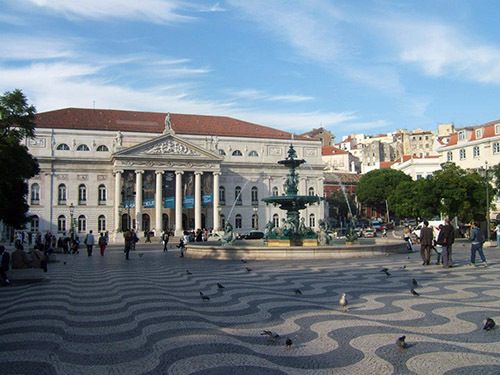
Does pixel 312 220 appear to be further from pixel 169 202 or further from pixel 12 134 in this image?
pixel 12 134

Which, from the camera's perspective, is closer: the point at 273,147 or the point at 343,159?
the point at 273,147

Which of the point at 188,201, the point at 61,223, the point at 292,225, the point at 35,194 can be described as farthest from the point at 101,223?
the point at 292,225

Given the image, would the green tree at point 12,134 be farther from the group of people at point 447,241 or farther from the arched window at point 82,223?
the arched window at point 82,223

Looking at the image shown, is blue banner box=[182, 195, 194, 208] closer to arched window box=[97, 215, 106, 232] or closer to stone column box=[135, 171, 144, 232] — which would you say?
stone column box=[135, 171, 144, 232]

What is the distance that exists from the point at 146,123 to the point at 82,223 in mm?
16059

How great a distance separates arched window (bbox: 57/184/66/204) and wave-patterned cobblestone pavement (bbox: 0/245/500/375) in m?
49.3

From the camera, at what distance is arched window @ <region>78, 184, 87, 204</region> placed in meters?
59.5

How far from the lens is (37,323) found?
25.1 ft

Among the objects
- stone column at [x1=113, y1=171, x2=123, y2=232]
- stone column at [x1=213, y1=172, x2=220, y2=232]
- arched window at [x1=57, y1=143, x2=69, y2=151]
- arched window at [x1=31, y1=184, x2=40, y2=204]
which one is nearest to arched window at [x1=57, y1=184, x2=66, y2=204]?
arched window at [x1=31, y1=184, x2=40, y2=204]

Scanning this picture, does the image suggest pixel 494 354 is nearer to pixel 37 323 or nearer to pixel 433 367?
pixel 433 367

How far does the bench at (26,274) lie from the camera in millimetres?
13109

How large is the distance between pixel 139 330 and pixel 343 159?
108757mm

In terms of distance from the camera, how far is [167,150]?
5938 cm

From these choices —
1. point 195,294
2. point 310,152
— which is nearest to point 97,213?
point 310,152
